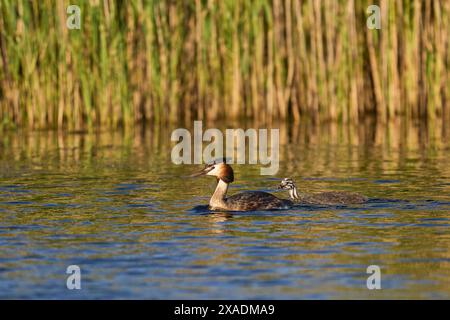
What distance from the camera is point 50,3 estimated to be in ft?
51.6

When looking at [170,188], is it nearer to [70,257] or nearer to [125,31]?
[70,257]

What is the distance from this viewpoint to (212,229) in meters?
8.78

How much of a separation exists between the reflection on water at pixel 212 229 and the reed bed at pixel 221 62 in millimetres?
1998

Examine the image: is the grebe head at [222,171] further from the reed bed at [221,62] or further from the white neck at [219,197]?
the reed bed at [221,62]

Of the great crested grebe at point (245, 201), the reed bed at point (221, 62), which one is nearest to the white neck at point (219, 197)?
the great crested grebe at point (245, 201)

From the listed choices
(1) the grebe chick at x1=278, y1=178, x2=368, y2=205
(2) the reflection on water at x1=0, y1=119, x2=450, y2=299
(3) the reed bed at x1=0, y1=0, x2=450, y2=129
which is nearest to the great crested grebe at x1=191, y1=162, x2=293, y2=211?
(2) the reflection on water at x1=0, y1=119, x2=450, y2=299

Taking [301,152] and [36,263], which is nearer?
[36,263]

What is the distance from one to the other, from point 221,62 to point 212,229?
9.28 metres

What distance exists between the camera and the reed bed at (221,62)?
16.1 metres

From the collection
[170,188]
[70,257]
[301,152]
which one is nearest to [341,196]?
[170,188]

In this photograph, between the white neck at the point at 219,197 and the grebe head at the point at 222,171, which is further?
the grebe head at the point at 222,171

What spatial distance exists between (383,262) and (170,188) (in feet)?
13.7

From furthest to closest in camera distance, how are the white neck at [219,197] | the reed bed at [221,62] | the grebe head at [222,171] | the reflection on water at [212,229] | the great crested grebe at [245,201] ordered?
1. the reed bed at [221,62]
2. the grebe head at [222,171]
3. the white neck at [219,197]
4. the great crested grebe at [245,201]
5. the reflection on water at [212,229]

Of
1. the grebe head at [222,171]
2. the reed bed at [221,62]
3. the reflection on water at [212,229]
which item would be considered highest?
the reed bed at [221,62]
